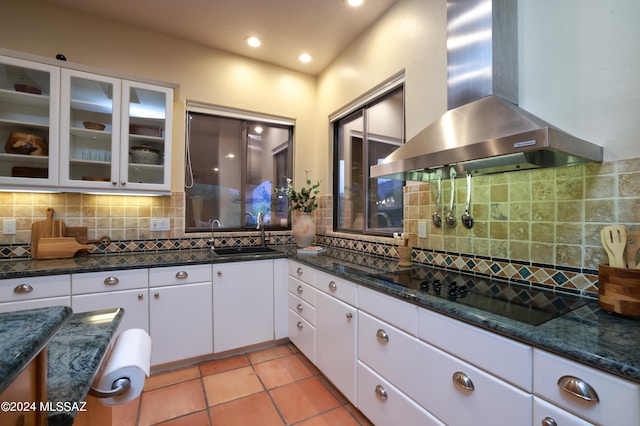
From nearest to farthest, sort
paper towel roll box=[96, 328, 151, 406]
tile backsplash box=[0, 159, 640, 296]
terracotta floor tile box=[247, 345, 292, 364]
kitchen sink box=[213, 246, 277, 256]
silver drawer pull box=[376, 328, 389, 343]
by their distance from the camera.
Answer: paper towel roll box=[96, 328, 151, 406], tile backsplash box=[0, 159, 640, 296], silver drawer pull box=[376, 328, 389, 343], terracotta floor tile box=[247, 345, 292, 364], kitchen sink box=[213, 246, 277, 256]

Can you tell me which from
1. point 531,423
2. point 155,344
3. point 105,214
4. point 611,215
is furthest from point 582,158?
point 105,214

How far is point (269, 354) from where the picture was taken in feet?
7.86

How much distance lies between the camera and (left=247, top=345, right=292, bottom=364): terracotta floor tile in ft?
7.59

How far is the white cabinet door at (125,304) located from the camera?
6.00 ft

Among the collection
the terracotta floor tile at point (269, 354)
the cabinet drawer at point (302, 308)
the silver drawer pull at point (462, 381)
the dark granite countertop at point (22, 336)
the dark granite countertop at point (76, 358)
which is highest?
the dark granite countertop at point (22, 336)

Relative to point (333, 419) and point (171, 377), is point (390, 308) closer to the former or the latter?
point (333, 419)

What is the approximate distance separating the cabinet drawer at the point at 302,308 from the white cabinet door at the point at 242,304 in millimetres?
181

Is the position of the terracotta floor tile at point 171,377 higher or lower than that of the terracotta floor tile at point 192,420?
higher

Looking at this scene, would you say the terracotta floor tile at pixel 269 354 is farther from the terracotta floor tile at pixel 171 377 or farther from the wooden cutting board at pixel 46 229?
the wooden cutting board at pixel 46 229

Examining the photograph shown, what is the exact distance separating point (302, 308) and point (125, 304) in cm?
126

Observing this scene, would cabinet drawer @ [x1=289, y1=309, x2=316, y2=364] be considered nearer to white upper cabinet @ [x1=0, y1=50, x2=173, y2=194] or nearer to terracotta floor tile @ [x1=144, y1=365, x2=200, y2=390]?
terracotta floor tile @ [x1=144, y1=365, x2=200, y2=390]

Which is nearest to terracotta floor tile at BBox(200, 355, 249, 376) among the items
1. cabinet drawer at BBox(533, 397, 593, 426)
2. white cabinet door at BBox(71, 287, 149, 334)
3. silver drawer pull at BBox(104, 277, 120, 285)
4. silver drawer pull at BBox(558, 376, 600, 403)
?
white cabinet door at BBox(71, 287, 149, 334)

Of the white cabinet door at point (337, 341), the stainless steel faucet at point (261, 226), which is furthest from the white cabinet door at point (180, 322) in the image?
the white cabinet door at point (337, 341)

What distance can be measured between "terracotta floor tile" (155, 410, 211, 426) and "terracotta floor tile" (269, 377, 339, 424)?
416mm
